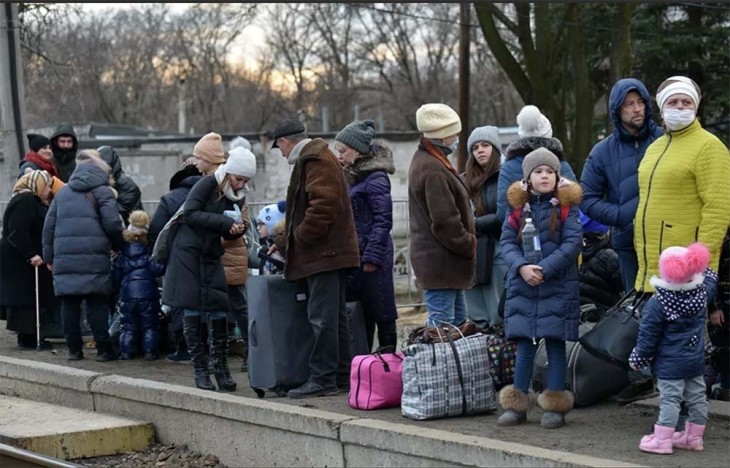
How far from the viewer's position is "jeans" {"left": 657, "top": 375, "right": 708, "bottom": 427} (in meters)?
6.65

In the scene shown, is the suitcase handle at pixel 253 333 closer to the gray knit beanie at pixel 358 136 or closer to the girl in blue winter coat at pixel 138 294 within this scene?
the gray knit beanie at pixel 358 136

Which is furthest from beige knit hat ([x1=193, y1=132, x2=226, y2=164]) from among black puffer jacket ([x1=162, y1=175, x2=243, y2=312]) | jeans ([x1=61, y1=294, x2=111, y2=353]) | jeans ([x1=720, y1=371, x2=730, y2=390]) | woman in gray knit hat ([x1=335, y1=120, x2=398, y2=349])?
jeans ([x1=720, y1=371, x2=730, y2=390])

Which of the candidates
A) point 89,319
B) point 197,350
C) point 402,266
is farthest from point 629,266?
point 402,266

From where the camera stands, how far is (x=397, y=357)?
806 centimetres

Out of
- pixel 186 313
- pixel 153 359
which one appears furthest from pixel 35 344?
pixel 186 313

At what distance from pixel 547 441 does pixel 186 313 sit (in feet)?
10.7

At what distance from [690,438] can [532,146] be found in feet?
8.70

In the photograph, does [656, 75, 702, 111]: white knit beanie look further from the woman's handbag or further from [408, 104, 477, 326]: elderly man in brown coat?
[408, 104, 477, 326]: elderly man in brown coat

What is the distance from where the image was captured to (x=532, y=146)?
866cm

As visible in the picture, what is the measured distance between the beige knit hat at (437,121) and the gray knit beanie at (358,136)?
19.9 inches

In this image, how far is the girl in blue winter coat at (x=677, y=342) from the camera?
6.55 meters

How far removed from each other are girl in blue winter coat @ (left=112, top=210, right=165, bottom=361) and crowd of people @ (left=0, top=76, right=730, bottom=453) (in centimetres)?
2

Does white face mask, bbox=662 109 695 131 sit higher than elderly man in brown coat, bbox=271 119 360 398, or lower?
higher

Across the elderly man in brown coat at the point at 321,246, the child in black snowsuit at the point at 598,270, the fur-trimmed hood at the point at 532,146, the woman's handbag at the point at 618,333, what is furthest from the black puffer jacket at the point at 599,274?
the elderly man in brown coat at the point at 321,246
